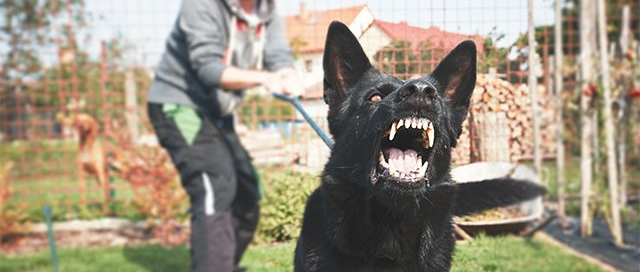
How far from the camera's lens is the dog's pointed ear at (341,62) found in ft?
7.00

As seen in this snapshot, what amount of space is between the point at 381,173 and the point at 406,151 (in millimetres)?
128

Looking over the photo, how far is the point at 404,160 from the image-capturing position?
2.04m

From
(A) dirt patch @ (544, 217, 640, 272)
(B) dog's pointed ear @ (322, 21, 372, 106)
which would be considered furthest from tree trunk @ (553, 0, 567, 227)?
(B) dog's pointed ear @ (322, 21, 372, 106)

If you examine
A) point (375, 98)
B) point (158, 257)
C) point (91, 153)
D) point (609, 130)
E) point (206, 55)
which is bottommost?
point (158, 257)

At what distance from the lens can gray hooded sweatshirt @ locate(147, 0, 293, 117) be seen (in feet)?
11.9

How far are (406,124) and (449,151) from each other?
0.27 m

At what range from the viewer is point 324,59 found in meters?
2.21

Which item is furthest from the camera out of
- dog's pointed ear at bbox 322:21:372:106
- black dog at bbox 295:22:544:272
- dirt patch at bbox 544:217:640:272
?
dirt patch at bbox 544:217:640:272

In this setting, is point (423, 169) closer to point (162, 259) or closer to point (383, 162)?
point (383, 162)

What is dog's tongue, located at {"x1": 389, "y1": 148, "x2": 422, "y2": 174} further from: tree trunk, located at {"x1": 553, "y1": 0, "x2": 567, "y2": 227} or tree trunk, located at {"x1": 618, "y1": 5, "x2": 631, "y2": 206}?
tree trunk, located at {"x1": 553, "y1": 0, "x2": 567, "y2": 227}

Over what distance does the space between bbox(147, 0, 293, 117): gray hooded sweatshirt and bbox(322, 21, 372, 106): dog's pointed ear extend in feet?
A: 4.56

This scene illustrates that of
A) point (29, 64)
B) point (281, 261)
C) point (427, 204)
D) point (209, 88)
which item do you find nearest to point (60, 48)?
point (29, 64)

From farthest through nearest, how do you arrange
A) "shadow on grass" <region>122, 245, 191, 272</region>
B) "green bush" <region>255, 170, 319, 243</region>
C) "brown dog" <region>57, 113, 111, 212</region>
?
"brown dog" <region>57, 113, 111, 212</region>
"shadow on grass" <region>122, 245, 191, 272</region>
"green bush" <region>255, 170, 319, 243</region>

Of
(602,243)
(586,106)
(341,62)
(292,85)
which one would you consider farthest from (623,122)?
(341,62)
